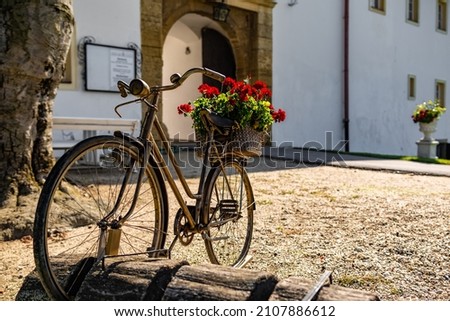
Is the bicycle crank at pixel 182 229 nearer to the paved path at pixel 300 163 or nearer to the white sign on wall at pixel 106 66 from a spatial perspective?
A: the paved path at pixel 300 163

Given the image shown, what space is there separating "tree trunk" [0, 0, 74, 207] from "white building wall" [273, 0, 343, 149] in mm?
9351

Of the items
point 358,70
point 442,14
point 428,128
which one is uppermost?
point 442,14

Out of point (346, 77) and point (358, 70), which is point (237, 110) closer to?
point (346, 77)

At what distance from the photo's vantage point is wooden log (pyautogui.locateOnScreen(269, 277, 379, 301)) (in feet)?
5.47

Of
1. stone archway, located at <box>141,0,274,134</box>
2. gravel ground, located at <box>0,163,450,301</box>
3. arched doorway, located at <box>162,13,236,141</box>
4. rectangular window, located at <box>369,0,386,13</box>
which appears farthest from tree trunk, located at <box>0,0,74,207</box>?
rectangular window, located at <box>369,0,386,13</box>

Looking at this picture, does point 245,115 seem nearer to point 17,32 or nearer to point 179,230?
point 179,230

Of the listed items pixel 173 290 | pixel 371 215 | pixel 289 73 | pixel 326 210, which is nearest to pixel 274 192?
pixel 326 210

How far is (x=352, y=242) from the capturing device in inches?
147

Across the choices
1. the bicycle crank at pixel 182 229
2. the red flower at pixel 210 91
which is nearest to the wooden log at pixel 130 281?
the bicycle crank at pixel 182 229

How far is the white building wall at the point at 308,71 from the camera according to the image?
1334 cm

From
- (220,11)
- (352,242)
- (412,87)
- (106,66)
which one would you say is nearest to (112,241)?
(352,242)

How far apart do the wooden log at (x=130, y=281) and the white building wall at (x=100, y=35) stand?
7.62m

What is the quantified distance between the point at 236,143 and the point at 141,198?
0.62m

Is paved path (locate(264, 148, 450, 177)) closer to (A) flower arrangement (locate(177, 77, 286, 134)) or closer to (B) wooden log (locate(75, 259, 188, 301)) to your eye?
(A) flower arrangement (locate(177, 77, 286, 134))
